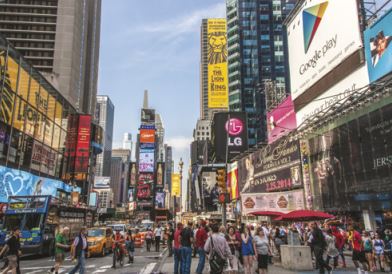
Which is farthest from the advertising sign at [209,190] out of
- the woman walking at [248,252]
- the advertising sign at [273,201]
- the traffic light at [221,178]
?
the woman walking at [248,252]

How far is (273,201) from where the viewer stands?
30.1 m

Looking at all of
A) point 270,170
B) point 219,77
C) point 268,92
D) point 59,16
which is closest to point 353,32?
point 270,170

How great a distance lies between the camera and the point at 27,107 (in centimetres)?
3953

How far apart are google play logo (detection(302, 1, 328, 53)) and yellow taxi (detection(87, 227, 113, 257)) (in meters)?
23.8

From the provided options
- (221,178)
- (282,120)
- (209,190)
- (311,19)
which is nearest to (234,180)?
(282,120)

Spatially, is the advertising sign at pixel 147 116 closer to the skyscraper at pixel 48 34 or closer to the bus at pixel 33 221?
the skyscraper at pixel 48 34

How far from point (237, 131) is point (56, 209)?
40824 mm

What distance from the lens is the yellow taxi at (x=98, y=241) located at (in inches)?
865

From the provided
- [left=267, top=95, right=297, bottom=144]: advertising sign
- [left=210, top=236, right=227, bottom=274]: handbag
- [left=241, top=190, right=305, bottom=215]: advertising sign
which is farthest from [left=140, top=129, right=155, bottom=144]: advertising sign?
[left=210, top=236, right=227, bottom=274]: handbag

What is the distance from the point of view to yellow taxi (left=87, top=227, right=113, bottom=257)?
72.1ft

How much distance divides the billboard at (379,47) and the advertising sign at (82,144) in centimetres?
4358

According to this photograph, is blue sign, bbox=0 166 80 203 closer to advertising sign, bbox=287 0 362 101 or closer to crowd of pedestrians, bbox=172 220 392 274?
crowd of pedestrians, bbox=172 220 392 274

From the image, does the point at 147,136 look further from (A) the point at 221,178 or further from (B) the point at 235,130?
(A) the point at 221,178

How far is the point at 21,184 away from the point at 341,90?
31178mm
